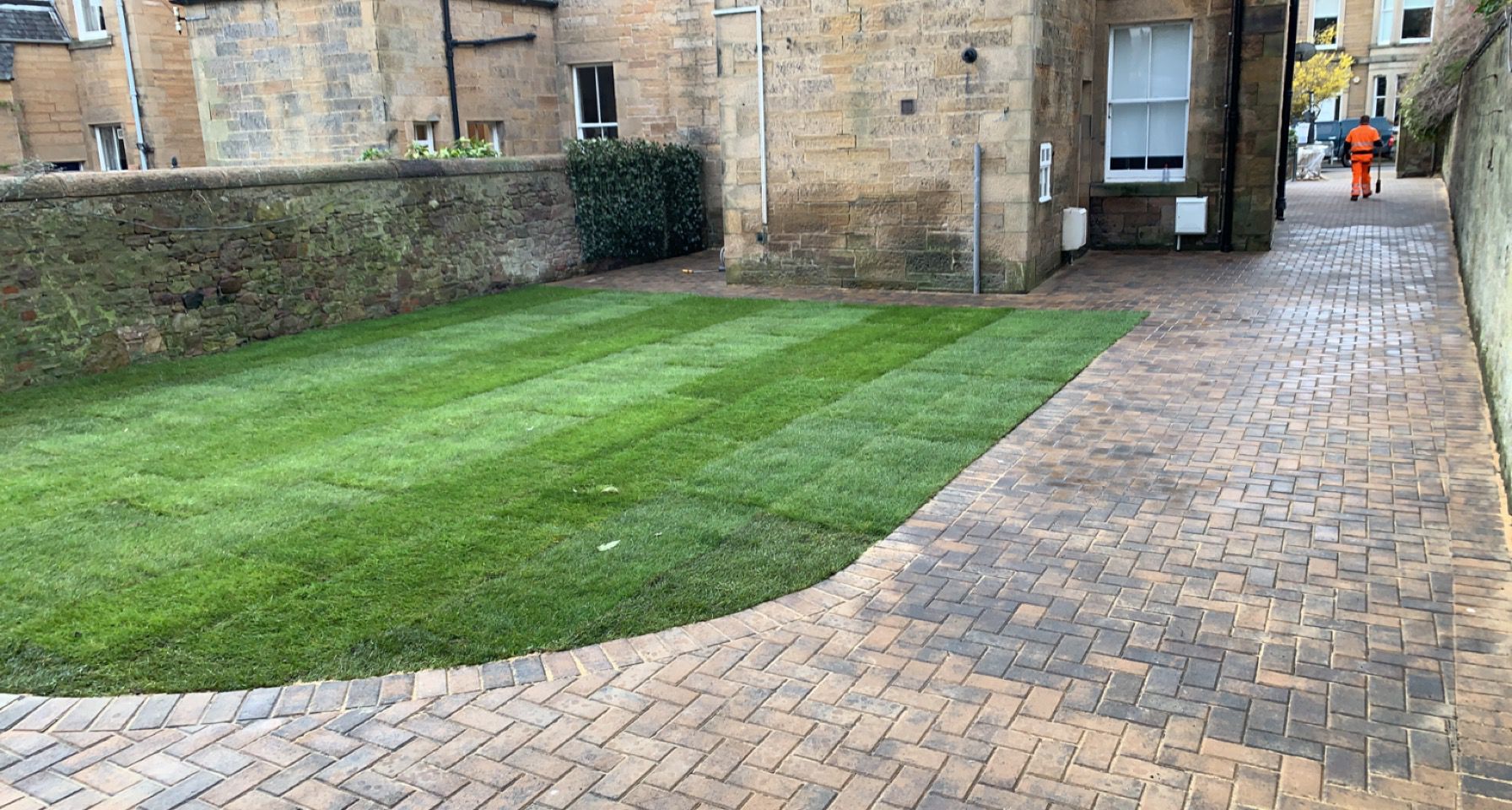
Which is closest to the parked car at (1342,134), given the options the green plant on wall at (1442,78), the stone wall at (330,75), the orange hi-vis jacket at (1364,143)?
the green plant on wall at (1442,78)

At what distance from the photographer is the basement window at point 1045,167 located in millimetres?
13105

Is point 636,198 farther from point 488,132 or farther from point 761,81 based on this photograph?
point 761,81

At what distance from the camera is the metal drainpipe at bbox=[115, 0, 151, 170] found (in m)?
20.1

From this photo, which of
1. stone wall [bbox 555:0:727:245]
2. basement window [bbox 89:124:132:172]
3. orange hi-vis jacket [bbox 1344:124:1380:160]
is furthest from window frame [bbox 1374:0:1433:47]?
basement window [bbox 89:124:132:172]

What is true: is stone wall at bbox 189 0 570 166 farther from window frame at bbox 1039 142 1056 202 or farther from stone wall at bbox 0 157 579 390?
window frame at bbox 1039 142 1056 202

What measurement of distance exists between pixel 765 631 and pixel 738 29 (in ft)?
35.4

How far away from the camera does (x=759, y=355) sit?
9.95 metres

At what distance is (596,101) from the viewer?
66.1 ft

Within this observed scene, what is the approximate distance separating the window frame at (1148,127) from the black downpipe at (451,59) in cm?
1002

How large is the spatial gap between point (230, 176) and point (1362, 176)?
70.5ft

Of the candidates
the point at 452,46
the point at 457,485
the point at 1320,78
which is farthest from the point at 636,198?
the point at 1320,78

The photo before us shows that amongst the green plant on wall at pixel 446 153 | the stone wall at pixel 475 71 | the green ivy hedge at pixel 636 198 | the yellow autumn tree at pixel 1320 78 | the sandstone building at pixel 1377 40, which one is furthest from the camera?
the sandstone building at pixel 1377 40

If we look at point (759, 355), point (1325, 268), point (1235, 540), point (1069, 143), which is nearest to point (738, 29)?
point (1069, 143)

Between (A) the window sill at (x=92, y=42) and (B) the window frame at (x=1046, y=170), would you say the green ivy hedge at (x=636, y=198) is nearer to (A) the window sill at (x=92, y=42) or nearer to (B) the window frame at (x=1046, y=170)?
(B) the window frame at (x=1046, y=170)
